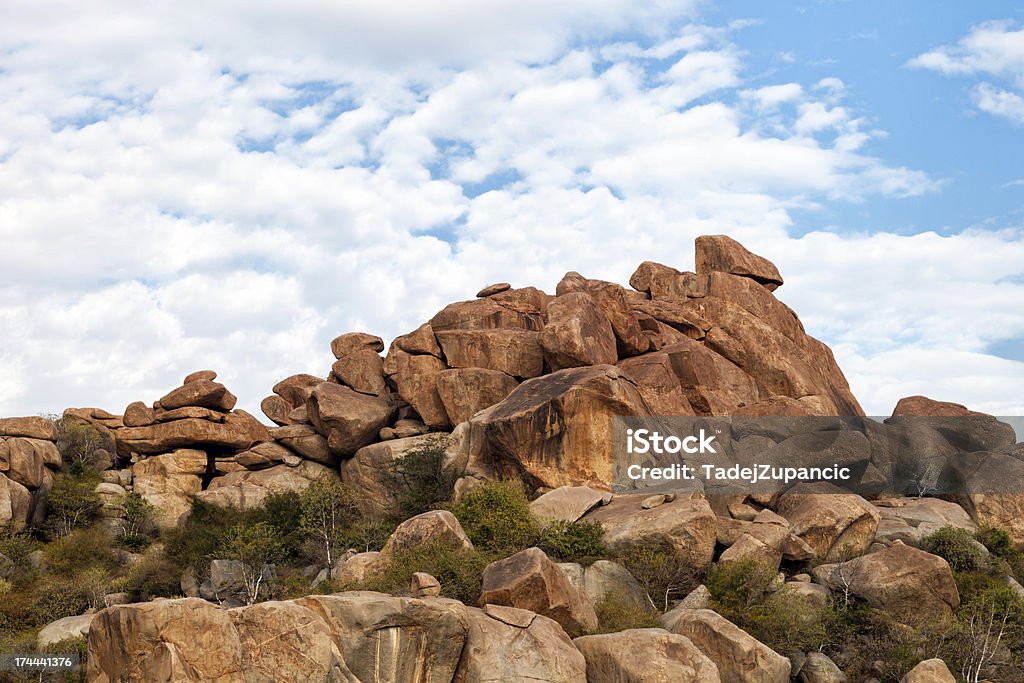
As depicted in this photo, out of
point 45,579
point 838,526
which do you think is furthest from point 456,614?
point 45,579

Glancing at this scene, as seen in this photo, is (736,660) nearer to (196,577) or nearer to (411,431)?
(196,577)

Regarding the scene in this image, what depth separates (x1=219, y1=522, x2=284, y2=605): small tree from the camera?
4216 cm

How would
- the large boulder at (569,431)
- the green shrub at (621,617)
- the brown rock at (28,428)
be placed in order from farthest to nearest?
the brown rock at (28,428), the large boulder at (569,431), the green shrub at (621,617)

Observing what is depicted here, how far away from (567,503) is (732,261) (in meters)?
27.9

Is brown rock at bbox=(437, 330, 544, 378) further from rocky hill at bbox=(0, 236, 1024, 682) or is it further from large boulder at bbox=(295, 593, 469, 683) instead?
large boulder at bbox=(295, 593, 469, 683)

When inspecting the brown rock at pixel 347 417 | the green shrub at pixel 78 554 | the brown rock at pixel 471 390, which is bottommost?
the green shrub at pixel 78 554

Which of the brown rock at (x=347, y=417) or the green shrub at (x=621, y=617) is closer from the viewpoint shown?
the green shrub at (x=621, y=617)

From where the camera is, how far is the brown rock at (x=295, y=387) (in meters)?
66.4

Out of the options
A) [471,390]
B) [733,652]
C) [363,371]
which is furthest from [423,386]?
[733,652]

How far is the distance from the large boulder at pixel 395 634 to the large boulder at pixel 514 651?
0.38 meters

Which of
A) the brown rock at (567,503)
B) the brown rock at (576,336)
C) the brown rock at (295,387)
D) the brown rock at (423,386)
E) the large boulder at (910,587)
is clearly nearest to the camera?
the large boulder at (910,587)

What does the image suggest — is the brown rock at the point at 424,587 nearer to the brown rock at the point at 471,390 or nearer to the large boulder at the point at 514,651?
the large boulder at the point at 514,651

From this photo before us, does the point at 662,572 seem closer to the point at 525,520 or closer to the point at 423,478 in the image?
the point at 525,520

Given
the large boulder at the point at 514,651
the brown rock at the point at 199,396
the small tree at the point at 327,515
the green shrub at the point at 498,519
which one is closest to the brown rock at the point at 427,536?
the green shrub at the point at 498,519
